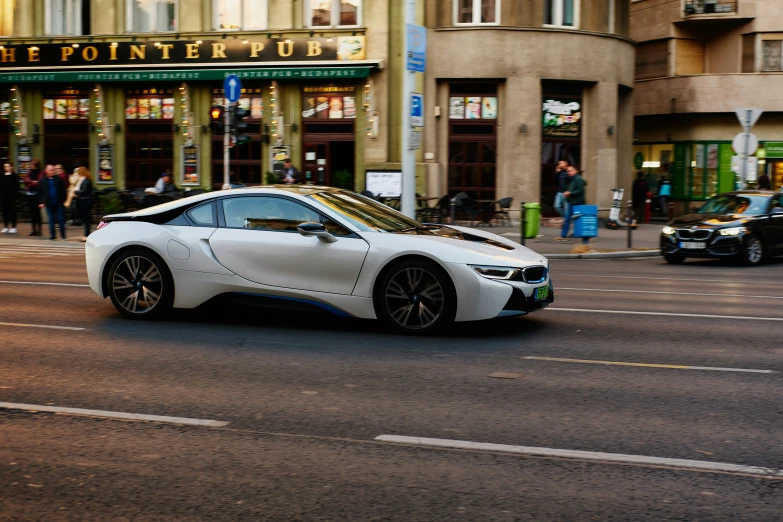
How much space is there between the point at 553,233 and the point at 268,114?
33.2 ft

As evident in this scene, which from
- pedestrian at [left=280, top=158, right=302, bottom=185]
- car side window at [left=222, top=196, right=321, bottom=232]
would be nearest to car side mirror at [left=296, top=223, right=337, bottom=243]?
car side window at [left=222, top=196, right=321, bottom=232]

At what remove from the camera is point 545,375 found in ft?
25.5

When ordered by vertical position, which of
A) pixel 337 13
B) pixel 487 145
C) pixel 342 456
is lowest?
pixel 342 456

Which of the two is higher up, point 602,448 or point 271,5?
point 271,5

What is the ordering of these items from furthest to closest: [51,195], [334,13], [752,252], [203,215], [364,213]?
[334,13] → [51,195] → [752,252] → [203,215] → [364,213]

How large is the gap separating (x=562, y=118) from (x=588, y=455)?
27365mm

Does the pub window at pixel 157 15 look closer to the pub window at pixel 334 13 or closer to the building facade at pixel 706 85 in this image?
the pub window at pixel 334 13

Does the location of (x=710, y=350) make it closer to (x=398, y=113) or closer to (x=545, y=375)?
Answer: (x=545, y=375)

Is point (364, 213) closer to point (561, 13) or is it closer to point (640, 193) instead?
point (561, 13)

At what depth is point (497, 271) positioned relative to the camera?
9.22 metres

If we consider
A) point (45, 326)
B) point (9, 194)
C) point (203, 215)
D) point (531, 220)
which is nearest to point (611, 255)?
point (531, 220)

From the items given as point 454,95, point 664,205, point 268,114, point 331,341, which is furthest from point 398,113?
point 331,341

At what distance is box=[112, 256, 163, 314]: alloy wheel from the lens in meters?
10.3

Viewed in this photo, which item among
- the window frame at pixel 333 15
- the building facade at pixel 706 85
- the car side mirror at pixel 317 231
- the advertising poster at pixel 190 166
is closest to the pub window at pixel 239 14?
the window frame at pixel 333 15
